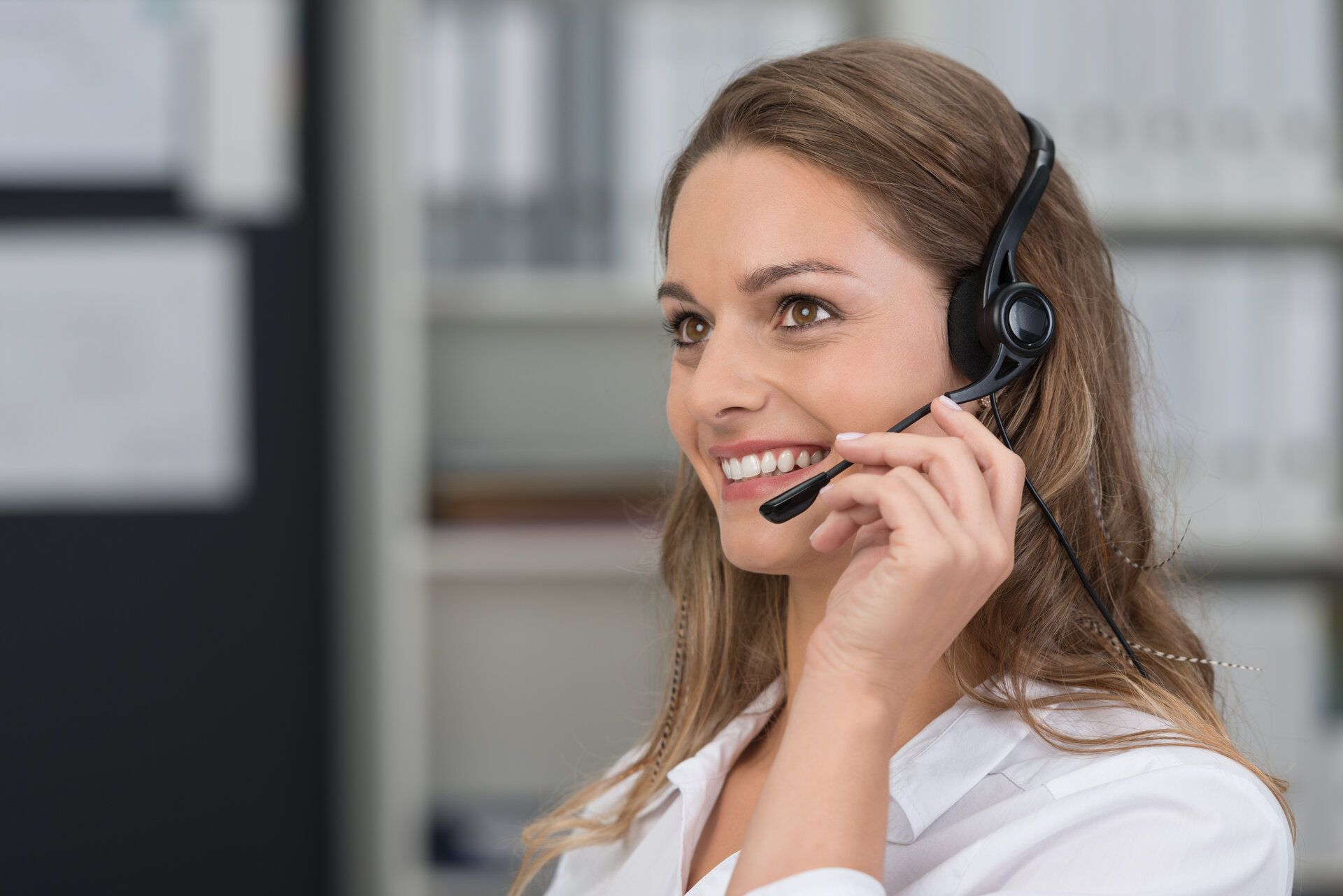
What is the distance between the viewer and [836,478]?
972mm

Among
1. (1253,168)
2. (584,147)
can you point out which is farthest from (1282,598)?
(584,147)

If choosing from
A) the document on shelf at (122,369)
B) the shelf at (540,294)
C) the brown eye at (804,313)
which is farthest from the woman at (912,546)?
the document on shelf at (122,369)

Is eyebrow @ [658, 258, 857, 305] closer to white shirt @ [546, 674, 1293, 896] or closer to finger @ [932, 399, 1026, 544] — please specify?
finger @ [932, 399, 1026, 544]

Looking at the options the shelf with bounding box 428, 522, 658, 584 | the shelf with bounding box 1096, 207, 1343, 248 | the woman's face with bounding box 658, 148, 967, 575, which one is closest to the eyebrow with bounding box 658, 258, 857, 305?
the woman's face with bounding box 658, 148, 967, 575

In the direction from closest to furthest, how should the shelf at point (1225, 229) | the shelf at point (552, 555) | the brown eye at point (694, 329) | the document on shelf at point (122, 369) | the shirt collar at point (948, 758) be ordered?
the shirt collar at point (948, 758) → the brown eye at point (694, 329) → the shelf at point (1225, 229) → the shelf at point (552, 555) → the document on shelf at point (122, 369)

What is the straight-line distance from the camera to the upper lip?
97 centimetres

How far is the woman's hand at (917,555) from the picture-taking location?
Result: 79 cm

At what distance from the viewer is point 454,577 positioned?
218 cm

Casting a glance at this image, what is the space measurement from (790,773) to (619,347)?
5.58ft

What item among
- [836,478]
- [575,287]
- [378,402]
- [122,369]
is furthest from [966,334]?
[122,369]

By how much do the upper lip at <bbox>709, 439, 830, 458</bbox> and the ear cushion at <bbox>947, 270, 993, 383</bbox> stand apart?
126 millimetres

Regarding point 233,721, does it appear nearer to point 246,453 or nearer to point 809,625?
point 246,453

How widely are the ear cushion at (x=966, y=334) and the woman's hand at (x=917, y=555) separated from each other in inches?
5.1

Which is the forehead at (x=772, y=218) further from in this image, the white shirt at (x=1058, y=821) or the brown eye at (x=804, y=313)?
the white shirt at (x=1058, y=821)
